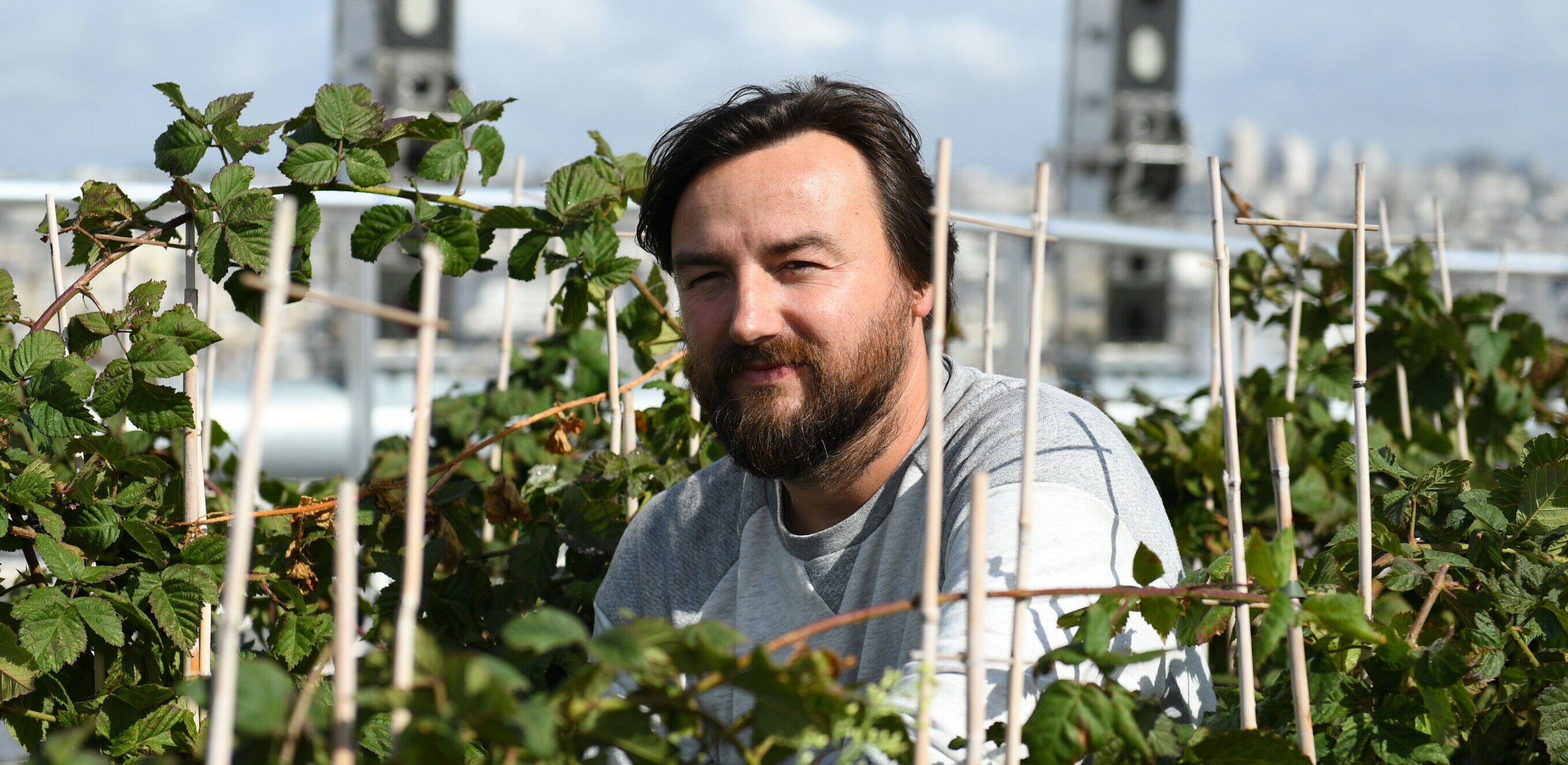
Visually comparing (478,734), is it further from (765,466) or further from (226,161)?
(226,161)

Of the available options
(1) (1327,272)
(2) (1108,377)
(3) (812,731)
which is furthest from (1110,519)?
(2) (1108,377)

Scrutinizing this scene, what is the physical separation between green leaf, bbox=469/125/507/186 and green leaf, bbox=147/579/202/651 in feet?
1.59

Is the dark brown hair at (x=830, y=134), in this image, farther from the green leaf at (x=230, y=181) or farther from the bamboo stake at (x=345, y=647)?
the bamboo stake at (x=345, y=647)

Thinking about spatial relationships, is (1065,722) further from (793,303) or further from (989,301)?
(989,301)

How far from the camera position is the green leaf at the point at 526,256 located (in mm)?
1387

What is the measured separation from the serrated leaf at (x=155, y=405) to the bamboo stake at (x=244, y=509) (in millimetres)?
615

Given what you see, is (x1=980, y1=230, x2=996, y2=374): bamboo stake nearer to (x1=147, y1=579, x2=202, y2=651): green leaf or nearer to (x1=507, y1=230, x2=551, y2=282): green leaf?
(x1=507, y1=230, x2=551, y2=282): green leaf

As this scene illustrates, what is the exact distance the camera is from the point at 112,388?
114cm

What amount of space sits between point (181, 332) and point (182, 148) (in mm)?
184

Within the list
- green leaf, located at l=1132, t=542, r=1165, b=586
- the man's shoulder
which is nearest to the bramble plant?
green leaf, located at l=1132, t=542, r=1165, b=586

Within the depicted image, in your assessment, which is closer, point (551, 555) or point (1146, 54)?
point (551, 555)

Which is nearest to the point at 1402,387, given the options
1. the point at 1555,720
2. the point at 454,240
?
the point at 1555,720

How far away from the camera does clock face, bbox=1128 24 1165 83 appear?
28.7 feet

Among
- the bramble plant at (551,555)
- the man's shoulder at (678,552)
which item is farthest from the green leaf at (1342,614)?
the man's shoulder at (678,552)
